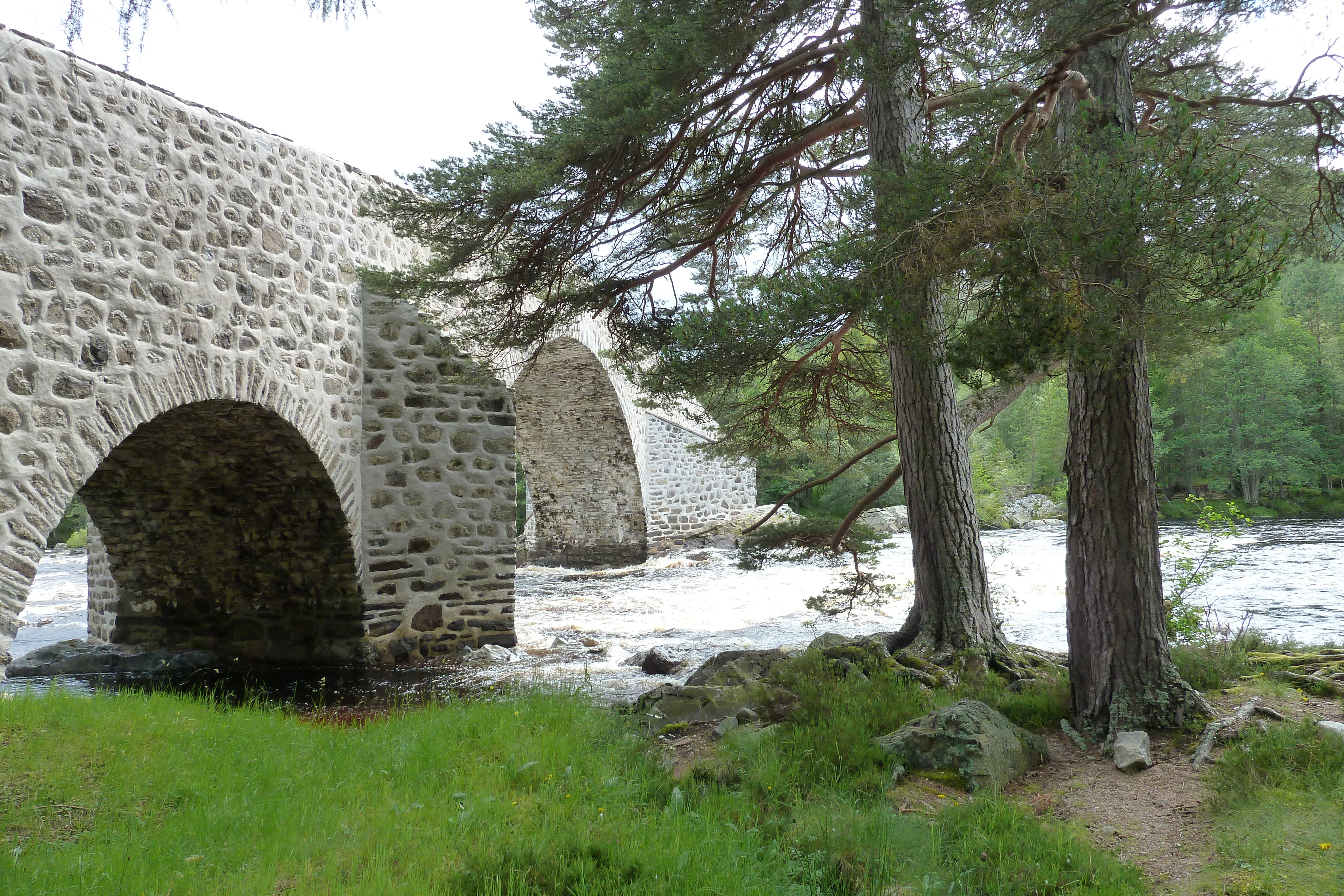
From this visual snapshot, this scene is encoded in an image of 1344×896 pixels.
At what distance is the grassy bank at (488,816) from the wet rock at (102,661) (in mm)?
3090

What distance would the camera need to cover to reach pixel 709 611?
9.04m

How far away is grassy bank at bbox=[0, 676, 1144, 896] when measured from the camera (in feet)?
6.75

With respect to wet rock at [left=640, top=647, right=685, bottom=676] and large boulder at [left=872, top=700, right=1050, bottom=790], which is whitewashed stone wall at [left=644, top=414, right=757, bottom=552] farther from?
large boulder at [left=872, top=700, right=1050, bottom=790]

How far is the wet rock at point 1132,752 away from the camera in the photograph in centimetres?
302

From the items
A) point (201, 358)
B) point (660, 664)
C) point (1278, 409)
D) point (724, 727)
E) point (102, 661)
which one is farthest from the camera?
point (1278, 409)

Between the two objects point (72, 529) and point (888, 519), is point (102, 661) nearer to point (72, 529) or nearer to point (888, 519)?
point (888, 519)

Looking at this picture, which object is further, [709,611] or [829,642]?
[709,611]

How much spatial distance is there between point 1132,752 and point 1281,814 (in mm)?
714

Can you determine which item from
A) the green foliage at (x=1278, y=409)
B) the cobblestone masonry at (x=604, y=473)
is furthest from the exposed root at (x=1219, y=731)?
the green foliage at (x=1278, y=409)

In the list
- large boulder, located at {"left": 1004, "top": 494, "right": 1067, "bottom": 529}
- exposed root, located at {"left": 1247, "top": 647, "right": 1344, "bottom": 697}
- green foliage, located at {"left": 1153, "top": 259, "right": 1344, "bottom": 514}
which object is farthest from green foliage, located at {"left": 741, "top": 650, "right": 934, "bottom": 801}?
green foliage, located at {"left": 1153, "top": 259, "right": 1344, "bottom": 514}


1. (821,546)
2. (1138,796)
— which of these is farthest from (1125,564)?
(821,546)

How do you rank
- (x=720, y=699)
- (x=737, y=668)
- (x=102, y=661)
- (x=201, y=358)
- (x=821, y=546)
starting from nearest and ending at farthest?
(x=720, y=699) → (x=201, y=358) → (x=737, y=668) → (x=821, y=546) → (x=102, y=661)

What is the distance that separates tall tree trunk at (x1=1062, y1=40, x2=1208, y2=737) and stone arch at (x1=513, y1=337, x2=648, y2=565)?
9.17 m

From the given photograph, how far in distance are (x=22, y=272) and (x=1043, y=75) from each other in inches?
171
